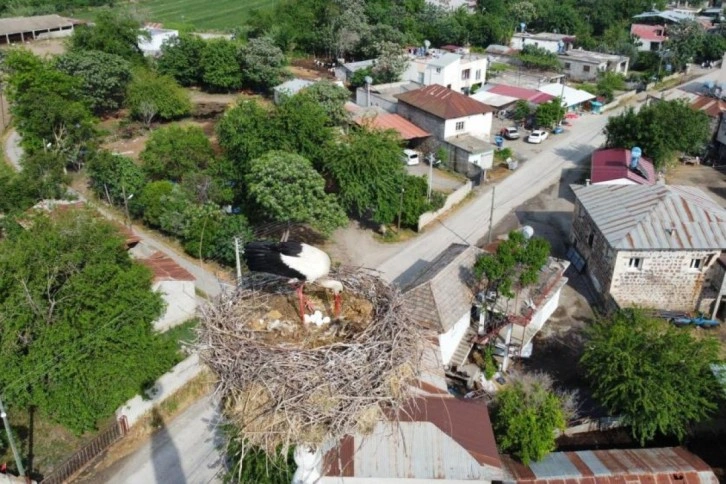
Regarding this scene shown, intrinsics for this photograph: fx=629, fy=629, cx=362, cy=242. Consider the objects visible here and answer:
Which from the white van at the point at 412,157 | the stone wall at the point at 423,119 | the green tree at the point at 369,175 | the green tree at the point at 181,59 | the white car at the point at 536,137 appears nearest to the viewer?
the green tree at the point at 369,175

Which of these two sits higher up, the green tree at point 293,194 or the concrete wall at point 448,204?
the green tree at point 293,194

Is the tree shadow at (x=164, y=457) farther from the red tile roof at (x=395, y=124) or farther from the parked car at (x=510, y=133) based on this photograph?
the parked car at (x=510, y=133)

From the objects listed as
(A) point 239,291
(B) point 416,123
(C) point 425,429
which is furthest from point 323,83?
(A) point 239,291

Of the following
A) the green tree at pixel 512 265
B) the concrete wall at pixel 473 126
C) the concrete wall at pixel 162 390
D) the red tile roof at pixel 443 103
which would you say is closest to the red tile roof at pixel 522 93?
the concrete wall at pixel 473 126

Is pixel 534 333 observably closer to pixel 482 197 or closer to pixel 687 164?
pixel 482 197

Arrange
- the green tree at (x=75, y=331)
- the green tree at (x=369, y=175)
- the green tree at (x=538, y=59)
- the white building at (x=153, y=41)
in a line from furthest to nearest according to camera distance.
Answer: the green tree at (x=538, y=59) → the white building at (x=153, y=41) → the green tree at (x=369, y=175) → the green tree at (x=75, y=331)

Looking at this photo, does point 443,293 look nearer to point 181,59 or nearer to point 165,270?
point 165,270

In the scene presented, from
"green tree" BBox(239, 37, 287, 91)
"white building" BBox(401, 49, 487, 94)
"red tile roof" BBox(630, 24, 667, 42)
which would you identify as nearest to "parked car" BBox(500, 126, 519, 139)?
"white building" BBox(401, 49, 487, 94)
